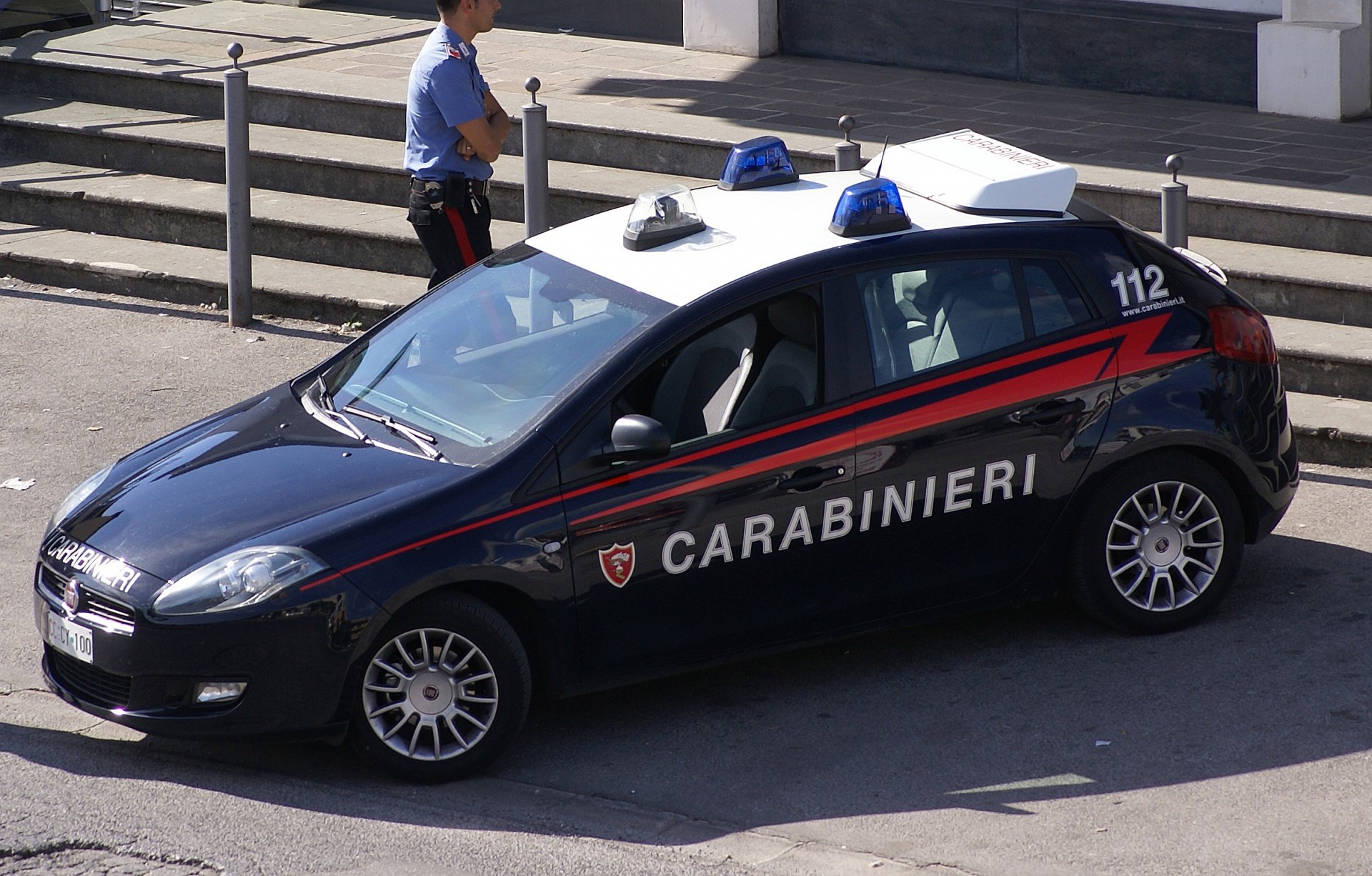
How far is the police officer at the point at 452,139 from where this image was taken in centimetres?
822

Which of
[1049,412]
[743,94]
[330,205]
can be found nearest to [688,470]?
[1049,412]

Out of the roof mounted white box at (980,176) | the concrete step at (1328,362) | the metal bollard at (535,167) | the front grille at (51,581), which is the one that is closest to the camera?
the front grille at (51,581)

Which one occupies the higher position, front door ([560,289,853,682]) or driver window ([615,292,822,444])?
driver window ([615,292,822,444])

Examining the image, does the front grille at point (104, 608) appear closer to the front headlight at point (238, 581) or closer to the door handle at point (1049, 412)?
the front headlight at point (238, 581)

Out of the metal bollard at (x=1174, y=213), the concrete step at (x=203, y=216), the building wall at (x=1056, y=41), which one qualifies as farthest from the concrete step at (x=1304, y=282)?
the concrete step at (x=203, y=216)

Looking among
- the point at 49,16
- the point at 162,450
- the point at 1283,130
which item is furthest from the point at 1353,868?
the point at 49,16

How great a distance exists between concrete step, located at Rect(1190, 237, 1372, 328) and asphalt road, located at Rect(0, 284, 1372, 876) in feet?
6.61

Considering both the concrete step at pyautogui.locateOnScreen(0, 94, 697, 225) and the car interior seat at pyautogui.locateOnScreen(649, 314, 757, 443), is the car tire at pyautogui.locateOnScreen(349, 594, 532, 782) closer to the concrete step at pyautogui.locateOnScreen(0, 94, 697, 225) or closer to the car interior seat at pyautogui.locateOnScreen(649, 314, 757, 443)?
the car interior seat at pyautogui.locateOnScreen(649, 314, 757, 443)

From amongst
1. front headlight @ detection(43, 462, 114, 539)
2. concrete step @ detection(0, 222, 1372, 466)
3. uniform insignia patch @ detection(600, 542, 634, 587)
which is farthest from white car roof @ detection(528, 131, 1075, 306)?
concrete step @ detection(0, 222, 1372, 466)

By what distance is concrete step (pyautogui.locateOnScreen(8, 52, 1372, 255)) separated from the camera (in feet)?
30.4

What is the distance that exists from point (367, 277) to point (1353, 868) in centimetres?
726

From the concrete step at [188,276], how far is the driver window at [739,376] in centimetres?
466

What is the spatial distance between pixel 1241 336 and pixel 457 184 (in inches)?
147

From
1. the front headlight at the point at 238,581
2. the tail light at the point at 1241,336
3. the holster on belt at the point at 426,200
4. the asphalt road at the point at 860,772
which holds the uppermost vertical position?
the holster on belt at the point at 426,200
